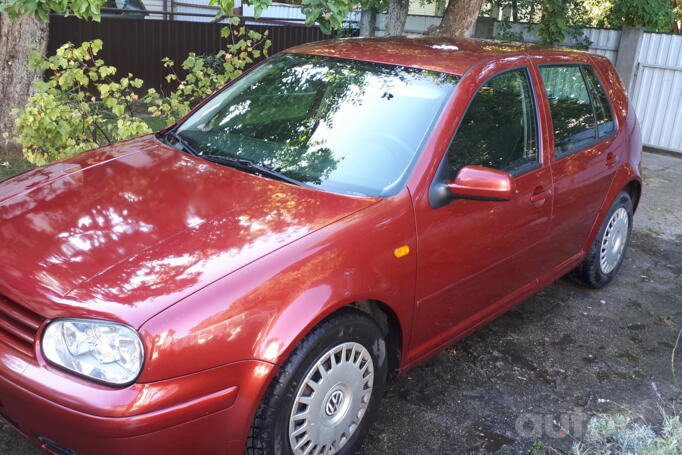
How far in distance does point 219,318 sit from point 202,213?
0.62 m

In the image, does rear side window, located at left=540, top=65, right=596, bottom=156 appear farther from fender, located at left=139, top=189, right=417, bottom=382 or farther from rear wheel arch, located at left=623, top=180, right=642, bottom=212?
fender, located at left=139, top=189, right=417, bottom=382

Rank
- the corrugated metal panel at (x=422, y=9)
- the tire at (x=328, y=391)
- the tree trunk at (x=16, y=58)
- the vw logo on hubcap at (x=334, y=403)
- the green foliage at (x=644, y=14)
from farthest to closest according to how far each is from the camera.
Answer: the corrugated metal panel at (x=422, y=9), the green foliage at (x=644, y=14), the tree trunk at (x=16, y=58), the vw logo on hubcap at (x=334, y=403), the tire at (x=328, y=391)

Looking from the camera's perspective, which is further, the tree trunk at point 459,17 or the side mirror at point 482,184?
the tree trunk at point 459,17

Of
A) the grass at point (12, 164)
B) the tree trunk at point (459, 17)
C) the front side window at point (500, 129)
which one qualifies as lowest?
the grass at point (12, 164)

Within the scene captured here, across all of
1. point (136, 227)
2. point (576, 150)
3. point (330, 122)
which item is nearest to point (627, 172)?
point (576, 150)

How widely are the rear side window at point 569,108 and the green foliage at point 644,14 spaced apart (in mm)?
6225

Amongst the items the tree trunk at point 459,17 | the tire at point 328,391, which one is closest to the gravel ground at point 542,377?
the tire at point 328,391

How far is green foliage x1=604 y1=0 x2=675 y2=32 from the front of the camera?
9.76m

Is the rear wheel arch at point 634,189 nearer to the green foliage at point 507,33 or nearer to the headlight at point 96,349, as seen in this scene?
the headlight at point 96,349

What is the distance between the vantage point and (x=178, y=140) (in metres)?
3.72

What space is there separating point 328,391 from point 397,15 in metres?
6.32

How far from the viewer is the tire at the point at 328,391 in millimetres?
2555

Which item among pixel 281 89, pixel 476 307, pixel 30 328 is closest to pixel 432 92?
pixel 281 89

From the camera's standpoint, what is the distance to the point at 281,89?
3836 millimetres
